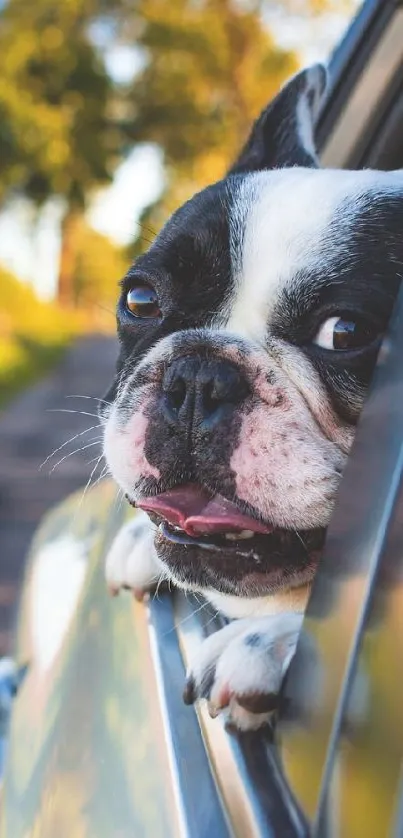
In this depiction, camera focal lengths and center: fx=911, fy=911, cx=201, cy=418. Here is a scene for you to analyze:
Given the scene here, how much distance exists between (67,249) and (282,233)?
28.1m

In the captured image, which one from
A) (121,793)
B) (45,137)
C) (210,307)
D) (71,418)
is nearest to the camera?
(121,793)

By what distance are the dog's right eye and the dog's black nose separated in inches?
17.5

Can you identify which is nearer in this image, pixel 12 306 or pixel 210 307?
pixel 210 307

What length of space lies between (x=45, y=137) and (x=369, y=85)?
62.8ft

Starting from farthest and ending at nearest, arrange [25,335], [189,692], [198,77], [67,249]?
[67,249], [198,77], [25,335], [189,692]

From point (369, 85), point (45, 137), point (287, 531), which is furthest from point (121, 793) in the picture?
point (45, 137)

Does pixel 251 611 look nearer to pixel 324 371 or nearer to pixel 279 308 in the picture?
pixel 324 371

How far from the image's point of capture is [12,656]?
2516mm

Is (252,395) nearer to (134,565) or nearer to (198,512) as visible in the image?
(198,512)

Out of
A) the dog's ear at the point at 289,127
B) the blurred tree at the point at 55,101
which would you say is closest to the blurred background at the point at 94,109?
the blurred tree at the point at 55,101

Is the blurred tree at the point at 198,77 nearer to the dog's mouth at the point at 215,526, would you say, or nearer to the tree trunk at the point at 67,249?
→ the tree trunk at the point at 67,249

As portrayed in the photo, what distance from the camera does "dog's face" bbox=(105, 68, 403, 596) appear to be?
1554 mm

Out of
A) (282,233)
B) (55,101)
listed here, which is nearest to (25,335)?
(55,101)

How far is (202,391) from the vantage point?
5.05ft
